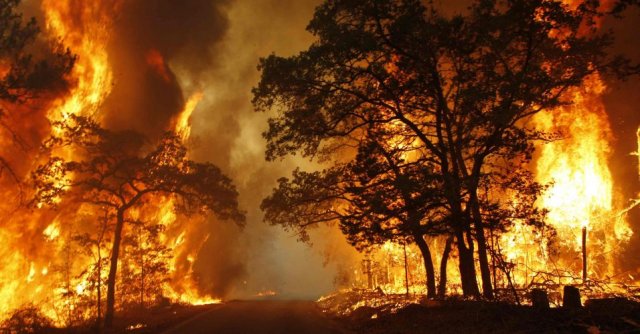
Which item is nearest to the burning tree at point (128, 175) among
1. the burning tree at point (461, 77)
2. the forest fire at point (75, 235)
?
the forest fire at point (75, 235)

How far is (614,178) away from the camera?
5088cm

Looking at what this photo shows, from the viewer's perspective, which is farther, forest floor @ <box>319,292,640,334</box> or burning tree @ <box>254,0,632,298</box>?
burning tree @ <box>254,0,632,298</box>

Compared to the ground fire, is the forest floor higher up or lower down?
lower down

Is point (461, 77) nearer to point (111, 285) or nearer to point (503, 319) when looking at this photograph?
point (503, 319)

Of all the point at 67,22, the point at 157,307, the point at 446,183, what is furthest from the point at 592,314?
the point at 67,22

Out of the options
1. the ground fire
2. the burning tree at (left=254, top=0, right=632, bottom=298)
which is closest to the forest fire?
the ground fire

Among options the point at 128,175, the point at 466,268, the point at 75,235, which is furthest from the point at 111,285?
the point at 466,268

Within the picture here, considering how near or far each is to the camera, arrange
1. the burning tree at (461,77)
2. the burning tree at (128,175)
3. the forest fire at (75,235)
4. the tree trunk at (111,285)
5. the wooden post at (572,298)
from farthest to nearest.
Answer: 1. the forest fire at (75,235)
2. the burning tree at (128,175)
3. the tree trunk at (111,285)
4. the burning tree at (461,77)
5. the wooden post at (572,298)

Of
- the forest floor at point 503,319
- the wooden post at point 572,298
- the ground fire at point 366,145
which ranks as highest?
the ground fire at point 366,145

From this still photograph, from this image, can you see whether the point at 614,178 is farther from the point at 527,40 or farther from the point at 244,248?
the point at 244,248

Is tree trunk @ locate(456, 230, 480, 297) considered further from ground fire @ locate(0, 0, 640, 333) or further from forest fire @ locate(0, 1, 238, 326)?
forest fire @ locate(0, 1, 238, 326)

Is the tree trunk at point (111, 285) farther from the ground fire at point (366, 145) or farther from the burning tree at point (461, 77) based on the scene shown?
the burning tree at point (461, 77)

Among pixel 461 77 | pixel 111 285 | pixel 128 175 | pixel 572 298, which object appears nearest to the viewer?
pixel 572 298

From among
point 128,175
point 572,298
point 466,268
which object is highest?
point 128,175
